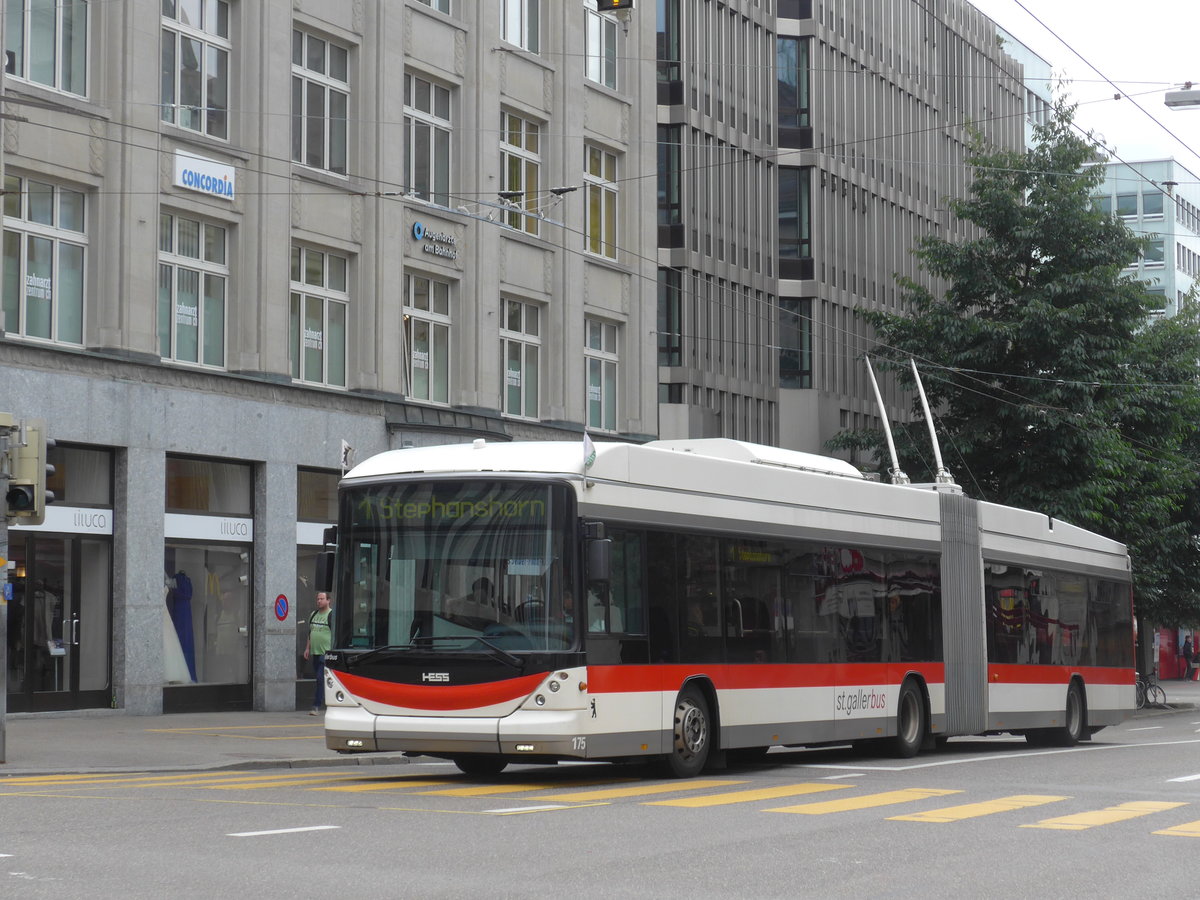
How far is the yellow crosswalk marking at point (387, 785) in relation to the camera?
14.8 m

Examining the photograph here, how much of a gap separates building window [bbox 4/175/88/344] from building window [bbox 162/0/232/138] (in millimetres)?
2281

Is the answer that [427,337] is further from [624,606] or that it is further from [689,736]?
[624,606]

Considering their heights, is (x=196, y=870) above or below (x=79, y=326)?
below

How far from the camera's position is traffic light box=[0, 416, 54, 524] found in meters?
16.9

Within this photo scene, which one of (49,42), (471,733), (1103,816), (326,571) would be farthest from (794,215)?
(1103,816)

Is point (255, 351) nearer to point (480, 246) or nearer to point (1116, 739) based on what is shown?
point (480, 246)

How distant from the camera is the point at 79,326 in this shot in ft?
84.0

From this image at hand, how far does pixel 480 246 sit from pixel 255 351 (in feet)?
20.4

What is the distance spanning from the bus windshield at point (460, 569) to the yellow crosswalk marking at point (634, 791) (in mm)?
1202

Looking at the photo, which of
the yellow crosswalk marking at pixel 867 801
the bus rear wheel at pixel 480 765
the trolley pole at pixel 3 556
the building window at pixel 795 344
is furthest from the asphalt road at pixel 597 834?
the building window at pixel 795 344

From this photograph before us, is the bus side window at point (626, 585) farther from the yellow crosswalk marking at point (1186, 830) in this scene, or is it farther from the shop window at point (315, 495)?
the shop window at point (315, 495)

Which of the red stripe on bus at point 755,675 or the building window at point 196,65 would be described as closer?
the red stripe on bus at point 755,675

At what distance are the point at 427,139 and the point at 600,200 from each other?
570 centimetres

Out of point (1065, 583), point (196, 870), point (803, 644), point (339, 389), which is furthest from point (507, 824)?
point (339, 389)
